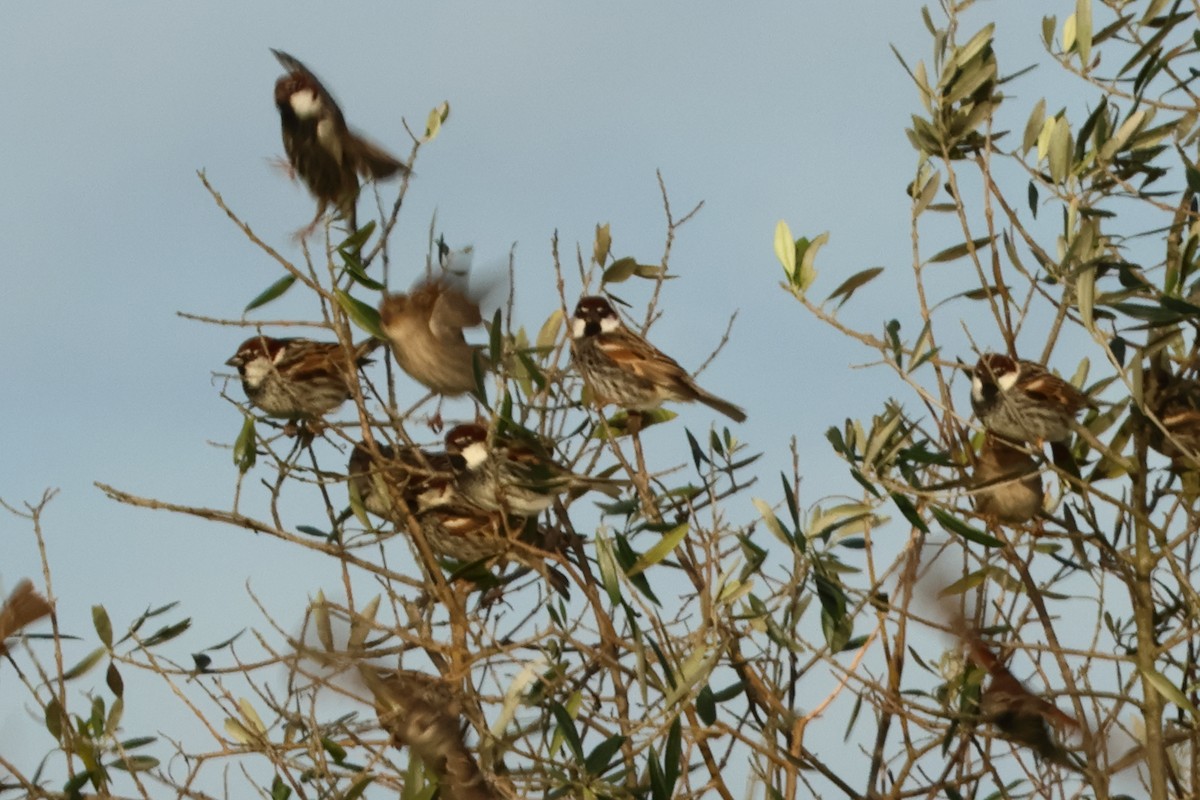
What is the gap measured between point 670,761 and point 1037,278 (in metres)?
1.84

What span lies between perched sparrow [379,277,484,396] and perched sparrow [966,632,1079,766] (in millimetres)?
1877

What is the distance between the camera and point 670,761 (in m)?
3.18

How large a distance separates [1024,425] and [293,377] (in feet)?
9.32

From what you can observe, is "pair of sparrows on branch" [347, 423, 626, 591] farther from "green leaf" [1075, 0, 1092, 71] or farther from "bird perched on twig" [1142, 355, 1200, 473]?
"green leaf" [1075, 0, 1092, 71]

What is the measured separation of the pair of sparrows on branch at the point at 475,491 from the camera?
4348mm

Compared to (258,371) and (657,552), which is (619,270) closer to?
(657,552)

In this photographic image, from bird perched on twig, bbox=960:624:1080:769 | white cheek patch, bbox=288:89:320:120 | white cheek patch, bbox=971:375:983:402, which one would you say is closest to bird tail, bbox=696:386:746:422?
white cheek patch, bbox=971:375:983:402

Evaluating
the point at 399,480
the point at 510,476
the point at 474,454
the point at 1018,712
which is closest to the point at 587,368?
the point at 474,454

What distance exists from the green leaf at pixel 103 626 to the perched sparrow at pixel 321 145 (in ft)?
5.47

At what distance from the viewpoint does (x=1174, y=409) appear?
454cm

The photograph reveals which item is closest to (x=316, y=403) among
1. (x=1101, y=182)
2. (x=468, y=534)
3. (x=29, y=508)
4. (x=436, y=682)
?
(x=468, y=534)

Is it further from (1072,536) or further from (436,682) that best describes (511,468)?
(1072,536)

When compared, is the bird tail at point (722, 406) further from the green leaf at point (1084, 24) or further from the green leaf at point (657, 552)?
the green leaf at point (657, 552)

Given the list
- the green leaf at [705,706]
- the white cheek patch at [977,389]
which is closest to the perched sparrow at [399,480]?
the green leaf at [705,706]
